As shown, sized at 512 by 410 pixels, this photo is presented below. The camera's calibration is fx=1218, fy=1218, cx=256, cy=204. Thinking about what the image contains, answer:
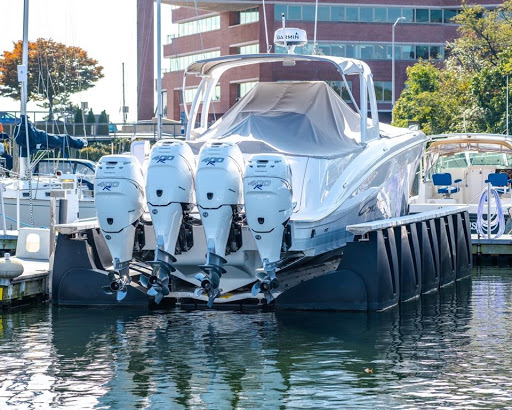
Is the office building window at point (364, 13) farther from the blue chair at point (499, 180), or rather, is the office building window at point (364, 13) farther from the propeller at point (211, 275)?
the propeller at point (211, 275)

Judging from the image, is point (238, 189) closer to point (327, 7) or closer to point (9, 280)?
point (9, 280)

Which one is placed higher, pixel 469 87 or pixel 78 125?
pixel 469 87

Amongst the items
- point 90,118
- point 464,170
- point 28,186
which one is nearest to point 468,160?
point 464,170

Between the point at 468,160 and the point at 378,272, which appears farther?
the point at 468,160

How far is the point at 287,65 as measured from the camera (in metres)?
18.6

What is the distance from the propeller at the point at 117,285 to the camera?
51.3 feet

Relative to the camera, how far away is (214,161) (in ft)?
50.1

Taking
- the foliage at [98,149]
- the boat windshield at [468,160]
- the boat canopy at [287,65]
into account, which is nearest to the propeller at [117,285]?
the boat canopy at [287,65]

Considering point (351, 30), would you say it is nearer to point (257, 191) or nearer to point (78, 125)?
point (78, 125)

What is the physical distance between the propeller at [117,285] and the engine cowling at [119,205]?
0.14 meters

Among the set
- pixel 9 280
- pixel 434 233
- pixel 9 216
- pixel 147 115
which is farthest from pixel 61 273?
pixel 147 115

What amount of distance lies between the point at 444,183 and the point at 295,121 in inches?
415

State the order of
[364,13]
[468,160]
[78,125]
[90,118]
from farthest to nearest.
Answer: [364,13] → [90,118] → [78,125] → [468,160]

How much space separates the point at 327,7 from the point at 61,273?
6117 cm
